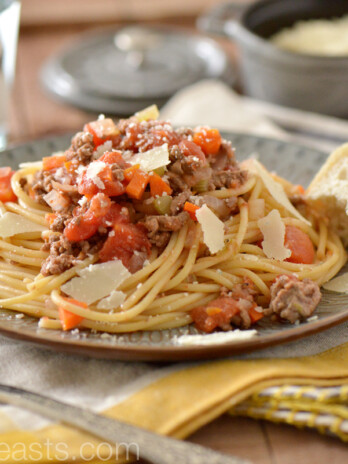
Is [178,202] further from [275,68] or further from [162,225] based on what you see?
[275,68]

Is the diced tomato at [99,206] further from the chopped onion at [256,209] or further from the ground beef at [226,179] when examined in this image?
the chopped onion at [256,209]

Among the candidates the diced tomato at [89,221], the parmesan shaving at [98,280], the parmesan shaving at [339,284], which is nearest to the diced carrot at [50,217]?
the diced tomato at [89,221]

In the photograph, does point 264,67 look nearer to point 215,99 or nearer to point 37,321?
point 215,99

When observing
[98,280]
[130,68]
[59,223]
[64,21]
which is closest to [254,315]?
[98,280]

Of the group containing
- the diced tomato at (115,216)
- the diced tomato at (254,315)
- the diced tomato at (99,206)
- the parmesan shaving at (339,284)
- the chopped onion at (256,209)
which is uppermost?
the diced tomato at (99,206)

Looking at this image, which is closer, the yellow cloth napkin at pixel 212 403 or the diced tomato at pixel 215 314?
the yellow cloth napkin at pixel 212 403

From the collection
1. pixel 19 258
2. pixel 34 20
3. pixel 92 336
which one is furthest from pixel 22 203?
pixel 34 20

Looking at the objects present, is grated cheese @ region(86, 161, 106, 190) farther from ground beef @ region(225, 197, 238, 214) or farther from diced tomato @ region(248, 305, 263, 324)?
diced tomato @ region(248, 305, 263, 324)

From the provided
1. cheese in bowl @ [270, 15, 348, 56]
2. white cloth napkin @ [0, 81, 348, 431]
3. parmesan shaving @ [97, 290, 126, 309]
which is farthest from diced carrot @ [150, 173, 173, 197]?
cheese in bowl @ [270, 15, 348, 56]
